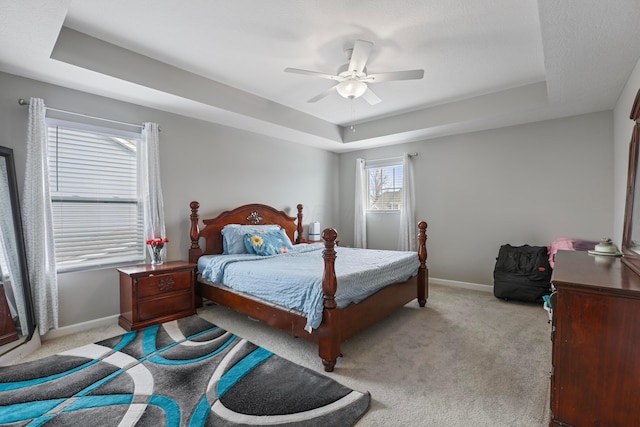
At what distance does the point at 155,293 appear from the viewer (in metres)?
3.13

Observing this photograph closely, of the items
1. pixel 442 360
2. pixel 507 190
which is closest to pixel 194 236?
pixel 442 360

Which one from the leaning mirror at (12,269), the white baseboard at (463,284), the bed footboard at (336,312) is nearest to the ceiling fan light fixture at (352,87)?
the bed footboard at (336,312)

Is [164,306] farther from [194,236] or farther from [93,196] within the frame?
[93,196]

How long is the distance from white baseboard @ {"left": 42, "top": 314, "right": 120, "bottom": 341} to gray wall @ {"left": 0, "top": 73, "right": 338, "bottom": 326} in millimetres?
47

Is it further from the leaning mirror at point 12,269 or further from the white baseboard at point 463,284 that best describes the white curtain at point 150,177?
the white baseboard at point 463,284

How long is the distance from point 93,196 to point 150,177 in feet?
1.87

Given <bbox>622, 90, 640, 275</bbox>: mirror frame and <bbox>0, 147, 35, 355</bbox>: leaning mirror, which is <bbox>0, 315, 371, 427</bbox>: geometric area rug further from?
<bbox>622, 90, 640, 275</bbox>: mirror frame

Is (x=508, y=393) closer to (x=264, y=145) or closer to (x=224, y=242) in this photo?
(x=224, y=242)

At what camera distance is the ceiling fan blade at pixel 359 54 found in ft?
7.68

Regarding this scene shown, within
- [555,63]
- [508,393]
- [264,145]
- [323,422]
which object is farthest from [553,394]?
[264,145]

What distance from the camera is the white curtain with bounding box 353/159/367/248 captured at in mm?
5734

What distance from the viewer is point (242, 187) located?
452 centimetres

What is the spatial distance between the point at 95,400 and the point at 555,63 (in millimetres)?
4184

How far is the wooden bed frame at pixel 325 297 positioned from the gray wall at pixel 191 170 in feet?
0.58
